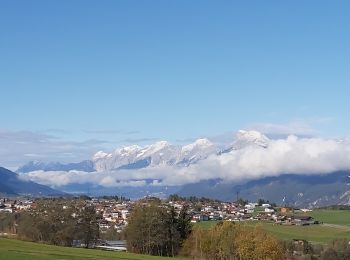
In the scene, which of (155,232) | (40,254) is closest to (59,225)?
(155,232)

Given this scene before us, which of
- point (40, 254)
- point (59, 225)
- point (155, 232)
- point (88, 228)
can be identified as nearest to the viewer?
point (40, 254)

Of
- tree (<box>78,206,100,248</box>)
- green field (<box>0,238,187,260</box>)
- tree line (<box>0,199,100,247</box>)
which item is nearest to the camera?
green field (<box>0,238,187,260</box>)

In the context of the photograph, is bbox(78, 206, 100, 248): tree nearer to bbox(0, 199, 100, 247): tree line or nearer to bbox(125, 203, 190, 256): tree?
bbox(0, 199, 100, 247): tree line

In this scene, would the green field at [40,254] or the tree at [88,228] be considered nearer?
the green field at [40,254]

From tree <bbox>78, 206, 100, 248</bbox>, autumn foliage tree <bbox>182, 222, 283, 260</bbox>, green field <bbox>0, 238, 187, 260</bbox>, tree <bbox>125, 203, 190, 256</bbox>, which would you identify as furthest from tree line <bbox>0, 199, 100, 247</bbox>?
green field <bbox>0, 238, 187, 260</bbox>

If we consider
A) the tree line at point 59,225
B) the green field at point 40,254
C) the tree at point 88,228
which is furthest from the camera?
the tree at point 88,228

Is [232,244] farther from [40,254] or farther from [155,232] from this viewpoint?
[40,254]

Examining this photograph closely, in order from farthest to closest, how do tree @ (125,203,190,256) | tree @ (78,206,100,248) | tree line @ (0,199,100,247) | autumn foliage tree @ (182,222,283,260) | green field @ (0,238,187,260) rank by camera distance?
1. tree @ (78,206,100,248)
2. tree line @ (0,199,100,247)
3. tree @ (125,203,190,256)
4. autumn foliage tree @ (182,222,283,260)
5. green field @ (0,238,187,260)

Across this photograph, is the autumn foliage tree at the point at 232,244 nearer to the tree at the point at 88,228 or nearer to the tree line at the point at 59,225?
the tree at the point at 88,228

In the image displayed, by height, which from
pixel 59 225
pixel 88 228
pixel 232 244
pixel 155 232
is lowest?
pixel 232 244

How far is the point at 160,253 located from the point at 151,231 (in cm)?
476

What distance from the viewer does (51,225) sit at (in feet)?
414

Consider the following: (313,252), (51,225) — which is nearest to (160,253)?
(51,225)

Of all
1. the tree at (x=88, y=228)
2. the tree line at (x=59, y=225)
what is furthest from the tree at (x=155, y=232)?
the tree line at (x=59, y=225)
